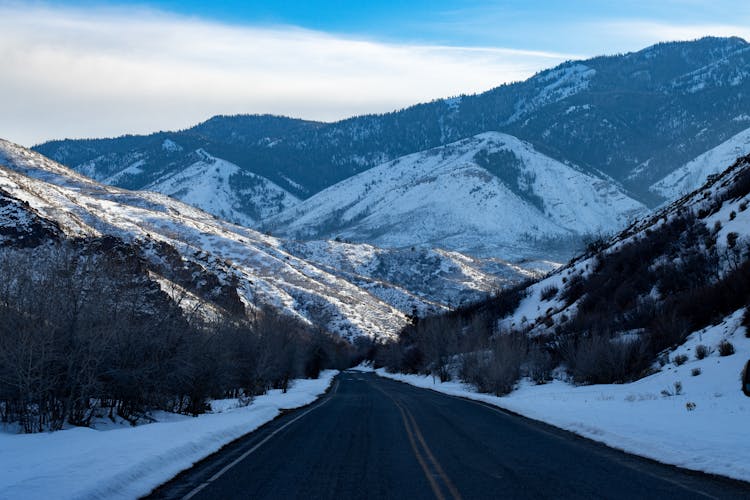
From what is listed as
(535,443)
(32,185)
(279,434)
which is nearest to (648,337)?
(535,443)

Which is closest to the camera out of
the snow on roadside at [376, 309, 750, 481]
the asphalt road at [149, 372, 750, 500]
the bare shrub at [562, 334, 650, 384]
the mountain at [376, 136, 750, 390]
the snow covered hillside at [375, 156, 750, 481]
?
the asphalt road at [149, 372, 750, 500]

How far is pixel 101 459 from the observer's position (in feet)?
42.5

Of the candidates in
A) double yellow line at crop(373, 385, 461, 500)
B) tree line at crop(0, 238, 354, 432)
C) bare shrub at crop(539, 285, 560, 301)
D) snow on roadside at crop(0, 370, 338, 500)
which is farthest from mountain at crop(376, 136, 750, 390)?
tree line at crop(0, 238, 354, 432)

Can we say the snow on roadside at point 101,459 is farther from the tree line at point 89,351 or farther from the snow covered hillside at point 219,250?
the snow covered hillside at point 219,250

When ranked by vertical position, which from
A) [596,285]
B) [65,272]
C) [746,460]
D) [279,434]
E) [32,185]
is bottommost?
[279,434]

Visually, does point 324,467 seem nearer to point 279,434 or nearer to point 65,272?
point 279,434

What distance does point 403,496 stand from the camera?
10938 mm

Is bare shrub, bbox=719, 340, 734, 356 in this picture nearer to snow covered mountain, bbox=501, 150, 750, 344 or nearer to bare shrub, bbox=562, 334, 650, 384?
snow covered mountain, bbox=501, 150, 750, 344

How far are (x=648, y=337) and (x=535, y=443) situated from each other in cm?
1461

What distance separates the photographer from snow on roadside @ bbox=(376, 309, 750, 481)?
13766mm

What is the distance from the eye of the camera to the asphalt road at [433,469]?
440 inches

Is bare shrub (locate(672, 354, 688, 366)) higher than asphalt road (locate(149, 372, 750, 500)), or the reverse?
bare shrub (locate(672, 354, 688, 366))

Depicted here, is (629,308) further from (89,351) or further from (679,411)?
(89,351)

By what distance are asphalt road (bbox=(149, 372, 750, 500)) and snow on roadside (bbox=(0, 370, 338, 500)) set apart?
45 cm
